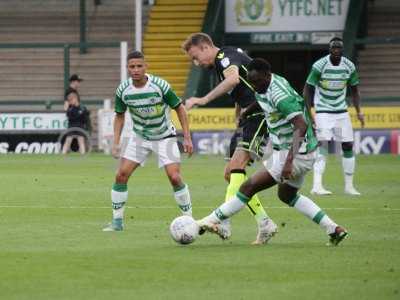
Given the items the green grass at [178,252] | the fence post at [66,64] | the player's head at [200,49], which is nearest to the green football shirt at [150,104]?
the player's head at [200,49]

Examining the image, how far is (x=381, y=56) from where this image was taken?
40.5 meters

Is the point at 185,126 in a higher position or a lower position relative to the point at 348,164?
higher

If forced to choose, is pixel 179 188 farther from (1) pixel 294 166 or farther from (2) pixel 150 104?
(1) pixel 294 166

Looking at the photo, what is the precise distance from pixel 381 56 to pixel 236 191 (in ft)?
88.5

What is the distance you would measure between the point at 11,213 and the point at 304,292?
26.4ft

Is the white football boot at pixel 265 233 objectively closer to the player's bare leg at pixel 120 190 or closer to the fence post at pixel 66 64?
the player's bare leg at pixel 120 190

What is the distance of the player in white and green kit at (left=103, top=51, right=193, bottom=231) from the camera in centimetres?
1513

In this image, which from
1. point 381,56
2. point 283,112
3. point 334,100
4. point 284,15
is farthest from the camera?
point 284,15

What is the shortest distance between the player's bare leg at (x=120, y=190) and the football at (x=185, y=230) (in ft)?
5.83

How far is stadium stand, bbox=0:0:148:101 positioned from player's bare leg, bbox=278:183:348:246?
2662cm

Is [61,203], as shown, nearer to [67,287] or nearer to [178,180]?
[178,180]

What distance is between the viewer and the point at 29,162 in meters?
30.7

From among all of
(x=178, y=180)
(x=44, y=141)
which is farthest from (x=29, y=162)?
(x=178, y=180)

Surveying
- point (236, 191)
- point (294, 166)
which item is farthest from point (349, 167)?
point (294, 166)
